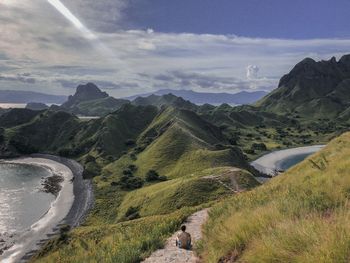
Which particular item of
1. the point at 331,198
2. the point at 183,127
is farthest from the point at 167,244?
the point at 183,127

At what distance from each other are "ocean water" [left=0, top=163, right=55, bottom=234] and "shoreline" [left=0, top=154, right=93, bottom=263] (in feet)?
12.0

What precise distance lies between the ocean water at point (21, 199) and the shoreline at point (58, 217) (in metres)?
3.65

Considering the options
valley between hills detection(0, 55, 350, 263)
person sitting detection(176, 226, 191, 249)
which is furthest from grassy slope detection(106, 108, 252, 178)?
person sitting detection(176, 226, 191, 249)

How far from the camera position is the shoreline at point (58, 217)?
77938mm

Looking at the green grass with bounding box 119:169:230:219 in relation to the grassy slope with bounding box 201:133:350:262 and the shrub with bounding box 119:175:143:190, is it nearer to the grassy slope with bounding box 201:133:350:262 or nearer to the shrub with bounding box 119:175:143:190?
the shrub with bounding box 119:175:143:190

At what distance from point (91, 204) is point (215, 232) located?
10504 centimetres

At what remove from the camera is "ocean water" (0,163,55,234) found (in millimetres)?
102750

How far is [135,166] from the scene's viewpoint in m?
159

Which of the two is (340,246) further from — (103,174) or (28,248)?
(103,174)

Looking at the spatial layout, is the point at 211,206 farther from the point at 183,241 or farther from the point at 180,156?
the point at 180,156

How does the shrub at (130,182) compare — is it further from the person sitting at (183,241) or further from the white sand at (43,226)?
the person sitting at (183,241)

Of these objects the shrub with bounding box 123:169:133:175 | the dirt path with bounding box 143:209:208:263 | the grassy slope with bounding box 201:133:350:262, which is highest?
the grassy slope with bounding box 201:133:350:262

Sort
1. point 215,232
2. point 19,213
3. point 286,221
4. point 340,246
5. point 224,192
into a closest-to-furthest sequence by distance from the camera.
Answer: point 340,246
point 286,221
point 215,232
point 224,192
point 19,213

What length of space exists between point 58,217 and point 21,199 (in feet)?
115
